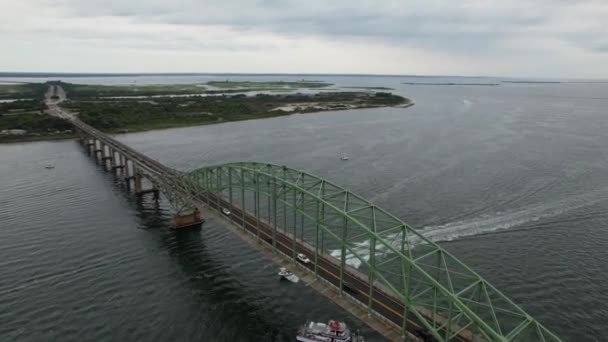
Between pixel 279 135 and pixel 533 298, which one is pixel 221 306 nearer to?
pixel 533 298

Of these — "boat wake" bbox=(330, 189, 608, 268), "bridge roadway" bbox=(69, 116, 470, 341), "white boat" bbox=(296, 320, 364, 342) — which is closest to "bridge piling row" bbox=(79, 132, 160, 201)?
"bridge roadway" bbox=(69, 116, 470, 341)

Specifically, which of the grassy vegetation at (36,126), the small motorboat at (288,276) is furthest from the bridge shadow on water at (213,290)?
the grassy vegetation at (36,126)

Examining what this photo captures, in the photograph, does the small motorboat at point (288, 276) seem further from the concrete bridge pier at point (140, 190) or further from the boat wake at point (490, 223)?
the concrete bridge pier at point (140, 190)

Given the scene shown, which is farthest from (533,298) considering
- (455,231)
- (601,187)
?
(601,187)

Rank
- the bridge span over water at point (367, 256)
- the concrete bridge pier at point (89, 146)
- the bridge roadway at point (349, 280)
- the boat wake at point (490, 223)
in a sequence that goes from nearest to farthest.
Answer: the bridge span over water at point (367, 256), the bridge roadway at point (349, 280), the boat wake at point (490, 223), the concrete bridge pier at point (89, 146)

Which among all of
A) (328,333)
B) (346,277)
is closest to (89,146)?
(346,277)

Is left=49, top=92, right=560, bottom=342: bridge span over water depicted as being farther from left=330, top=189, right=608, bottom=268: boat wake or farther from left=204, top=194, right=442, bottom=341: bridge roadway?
left=330, top=189, right=608, bottom=268: boat wake
